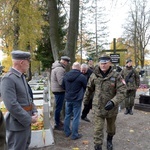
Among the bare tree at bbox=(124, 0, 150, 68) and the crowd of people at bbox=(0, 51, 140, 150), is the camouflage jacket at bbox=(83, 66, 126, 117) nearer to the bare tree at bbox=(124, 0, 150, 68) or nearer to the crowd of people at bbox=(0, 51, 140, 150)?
the crowd of people at bbox=(0, 51, 140, 150)

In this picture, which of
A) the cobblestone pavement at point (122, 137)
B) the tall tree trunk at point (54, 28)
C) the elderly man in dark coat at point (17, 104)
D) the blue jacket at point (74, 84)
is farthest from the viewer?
the tall tree trunk at point (54, 28)

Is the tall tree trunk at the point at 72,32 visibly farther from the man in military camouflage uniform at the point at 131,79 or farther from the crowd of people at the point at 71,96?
the man in military camouflage uniform at the point at 131,79

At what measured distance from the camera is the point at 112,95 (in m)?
4.51

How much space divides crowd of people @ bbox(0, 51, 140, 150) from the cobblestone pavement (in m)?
0.25

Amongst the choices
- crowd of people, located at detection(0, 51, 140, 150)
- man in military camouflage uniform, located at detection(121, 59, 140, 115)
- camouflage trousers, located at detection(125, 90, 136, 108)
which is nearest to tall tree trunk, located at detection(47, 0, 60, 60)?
crowd of people, located at detection(0, 51, 140, 150)

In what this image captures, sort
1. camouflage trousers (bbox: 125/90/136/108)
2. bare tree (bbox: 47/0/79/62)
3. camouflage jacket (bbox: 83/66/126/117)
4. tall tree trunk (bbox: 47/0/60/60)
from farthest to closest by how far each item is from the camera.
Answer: camouflage trousers (bbox: 125/90/136/108)
tall tree trunk (bbox: 47/0/60/60)
bare tree (bbox: 47/0/79/62)
camouflage jacket (bbox: 83/66/126/117)

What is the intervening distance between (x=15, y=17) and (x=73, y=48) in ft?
34.9

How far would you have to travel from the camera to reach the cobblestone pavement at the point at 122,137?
5.05 m

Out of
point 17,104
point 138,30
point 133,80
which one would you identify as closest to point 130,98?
point 133,80

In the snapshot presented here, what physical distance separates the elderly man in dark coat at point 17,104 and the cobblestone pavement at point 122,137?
1915mm

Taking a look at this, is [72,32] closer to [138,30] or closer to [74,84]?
[74,84]

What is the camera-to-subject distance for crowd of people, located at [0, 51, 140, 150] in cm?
302

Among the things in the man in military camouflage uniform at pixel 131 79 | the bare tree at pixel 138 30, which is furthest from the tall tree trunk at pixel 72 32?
the bare tree at pixel 138 30

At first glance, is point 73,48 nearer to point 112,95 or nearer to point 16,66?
point 112,95
